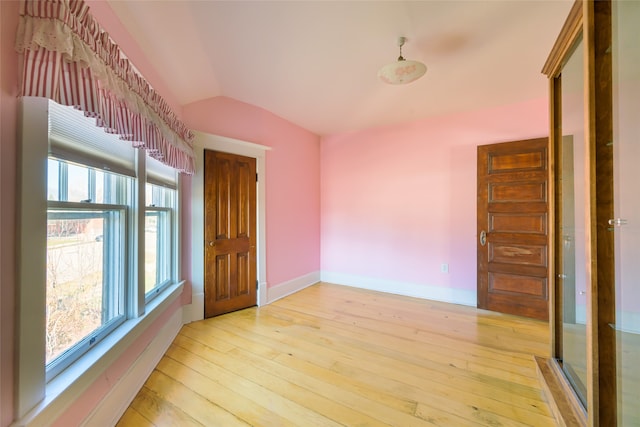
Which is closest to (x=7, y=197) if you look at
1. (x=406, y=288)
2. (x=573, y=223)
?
(x=573, y=223)

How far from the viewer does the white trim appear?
3475mm

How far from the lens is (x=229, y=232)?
10.0ft

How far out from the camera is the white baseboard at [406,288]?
3.35 metres

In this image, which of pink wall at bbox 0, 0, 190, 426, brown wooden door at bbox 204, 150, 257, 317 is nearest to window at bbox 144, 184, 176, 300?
brown wooden door at bbox 204, 150, 257, 317

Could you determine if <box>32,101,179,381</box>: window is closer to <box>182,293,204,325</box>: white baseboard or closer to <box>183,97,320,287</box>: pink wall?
<box>182,293,204,325</box>: white baseboard

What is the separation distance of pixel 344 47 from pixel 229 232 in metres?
2.28

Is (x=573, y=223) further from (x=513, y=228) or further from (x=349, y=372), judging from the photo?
(x=349, y=372)

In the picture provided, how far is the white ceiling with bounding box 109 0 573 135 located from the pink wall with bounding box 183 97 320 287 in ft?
0.69

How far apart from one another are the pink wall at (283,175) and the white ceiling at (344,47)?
211mm

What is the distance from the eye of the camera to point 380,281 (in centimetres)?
395

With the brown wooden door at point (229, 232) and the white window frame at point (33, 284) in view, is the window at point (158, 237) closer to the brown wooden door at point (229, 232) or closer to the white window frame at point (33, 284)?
the brown wooden door at point (229, 232)

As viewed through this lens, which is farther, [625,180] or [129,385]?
[129,385]

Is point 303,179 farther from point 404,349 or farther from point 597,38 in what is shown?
point 597,38

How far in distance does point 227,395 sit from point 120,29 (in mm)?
2482
